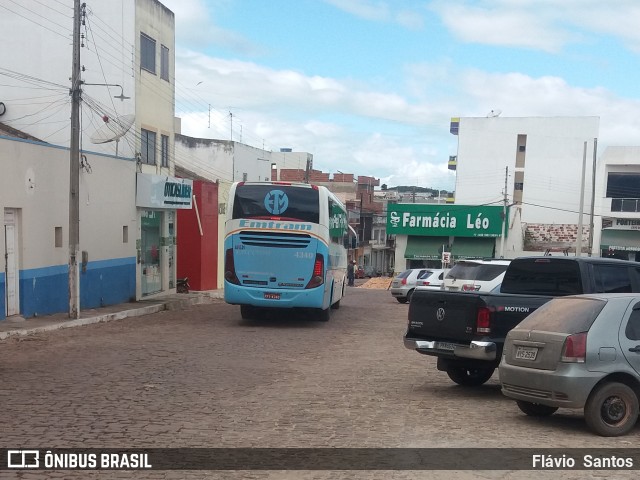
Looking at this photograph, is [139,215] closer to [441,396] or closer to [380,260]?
[441,396]

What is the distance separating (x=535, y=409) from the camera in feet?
29.0

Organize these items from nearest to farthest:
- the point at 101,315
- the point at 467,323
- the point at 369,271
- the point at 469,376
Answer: the point at 467,323, the point at 469,376, the point at 101,315, the point at 369,271

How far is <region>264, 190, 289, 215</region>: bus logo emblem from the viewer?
19.2 meters

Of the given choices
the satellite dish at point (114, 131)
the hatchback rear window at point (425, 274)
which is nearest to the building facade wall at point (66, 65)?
the satellite dish at point (114, 131)

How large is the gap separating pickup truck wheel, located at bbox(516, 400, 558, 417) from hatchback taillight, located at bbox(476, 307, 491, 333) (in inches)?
47.7

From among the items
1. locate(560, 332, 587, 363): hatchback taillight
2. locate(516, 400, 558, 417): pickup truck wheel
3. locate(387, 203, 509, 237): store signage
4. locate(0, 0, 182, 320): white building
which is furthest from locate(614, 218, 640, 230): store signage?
locate(560, 332, 587, 363): hatchback taillight

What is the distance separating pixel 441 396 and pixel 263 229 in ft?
31.8

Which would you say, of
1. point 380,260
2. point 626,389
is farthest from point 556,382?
point 380,260

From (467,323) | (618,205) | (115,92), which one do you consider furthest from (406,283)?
(618,205)

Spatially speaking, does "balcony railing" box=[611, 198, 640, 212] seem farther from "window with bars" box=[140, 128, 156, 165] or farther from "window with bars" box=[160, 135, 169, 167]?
"window with bars" box=[140, 128, 156, 165]

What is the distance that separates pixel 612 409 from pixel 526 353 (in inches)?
41.6

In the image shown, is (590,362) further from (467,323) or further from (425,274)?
(425,274)

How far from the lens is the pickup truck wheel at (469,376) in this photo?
11109mm

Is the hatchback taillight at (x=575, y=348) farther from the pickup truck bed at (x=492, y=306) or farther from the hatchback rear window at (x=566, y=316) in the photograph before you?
the pickup truck bed at (x=492, y=306)
